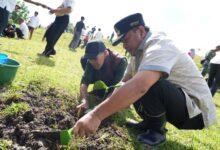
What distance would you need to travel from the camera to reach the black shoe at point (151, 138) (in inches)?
141

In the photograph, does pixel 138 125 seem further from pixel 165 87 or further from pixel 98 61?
pixel 98 61

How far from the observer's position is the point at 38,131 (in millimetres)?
3125

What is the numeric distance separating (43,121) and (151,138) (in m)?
1.25

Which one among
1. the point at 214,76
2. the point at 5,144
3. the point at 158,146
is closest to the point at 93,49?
the point at 158,146

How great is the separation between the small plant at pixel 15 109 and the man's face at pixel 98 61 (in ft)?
3.95

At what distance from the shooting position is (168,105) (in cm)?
344

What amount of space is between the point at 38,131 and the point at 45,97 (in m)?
1.22

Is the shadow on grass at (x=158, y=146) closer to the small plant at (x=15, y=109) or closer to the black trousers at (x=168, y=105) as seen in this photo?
the black trousers at (x=168, y=105)

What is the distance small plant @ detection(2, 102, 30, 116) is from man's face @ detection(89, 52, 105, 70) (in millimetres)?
1205

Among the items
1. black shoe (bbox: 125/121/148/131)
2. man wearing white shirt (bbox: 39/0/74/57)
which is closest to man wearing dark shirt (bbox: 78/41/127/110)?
black shoe (bbox: 125/121/148/131)

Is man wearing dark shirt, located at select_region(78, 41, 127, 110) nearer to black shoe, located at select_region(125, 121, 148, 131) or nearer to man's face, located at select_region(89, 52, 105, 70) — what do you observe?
man's face, located at select_region(89, 52, 105, 70)

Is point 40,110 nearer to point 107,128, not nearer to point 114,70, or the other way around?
point 107,128

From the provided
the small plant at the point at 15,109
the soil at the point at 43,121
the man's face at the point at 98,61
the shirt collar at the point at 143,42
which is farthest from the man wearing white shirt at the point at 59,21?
the shirt collar at the point at 143,42

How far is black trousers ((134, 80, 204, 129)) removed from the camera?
3.32 meters
